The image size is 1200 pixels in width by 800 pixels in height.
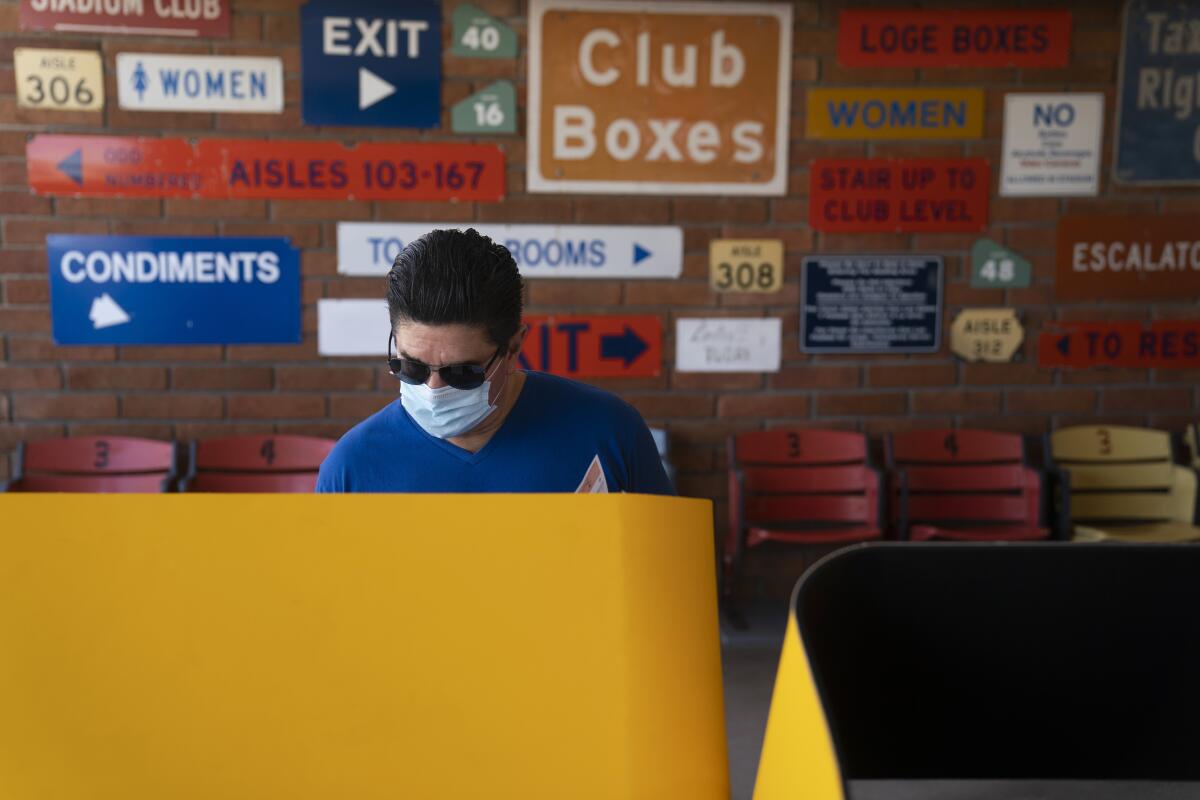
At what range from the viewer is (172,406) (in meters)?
4.18

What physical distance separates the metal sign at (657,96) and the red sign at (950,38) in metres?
0.33

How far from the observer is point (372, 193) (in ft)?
13.4

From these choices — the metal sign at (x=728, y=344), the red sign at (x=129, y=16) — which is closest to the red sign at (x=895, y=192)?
the metal sign at (x=728, y=344)

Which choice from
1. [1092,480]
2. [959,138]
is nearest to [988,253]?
[959,138]

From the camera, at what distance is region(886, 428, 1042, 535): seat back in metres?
4.25

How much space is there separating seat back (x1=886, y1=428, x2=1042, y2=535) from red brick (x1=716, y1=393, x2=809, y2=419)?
439 millimetres

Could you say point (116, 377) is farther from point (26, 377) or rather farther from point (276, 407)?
A: point (276, 407)

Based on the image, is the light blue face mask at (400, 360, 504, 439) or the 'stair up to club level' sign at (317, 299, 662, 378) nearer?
the light blue face mask at (400, 360, 504, 439)

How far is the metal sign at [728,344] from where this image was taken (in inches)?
169

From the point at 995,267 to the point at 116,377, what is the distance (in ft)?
13.5

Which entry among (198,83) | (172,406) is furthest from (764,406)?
(198,83)

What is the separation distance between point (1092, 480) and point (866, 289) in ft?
4.73

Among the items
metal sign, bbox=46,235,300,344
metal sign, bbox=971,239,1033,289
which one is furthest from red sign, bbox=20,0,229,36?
metal sign, bbox=971,239,1033,289

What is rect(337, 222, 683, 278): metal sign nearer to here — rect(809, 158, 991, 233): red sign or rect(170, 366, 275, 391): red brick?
rect(170, 366, 275, 391): red brick
